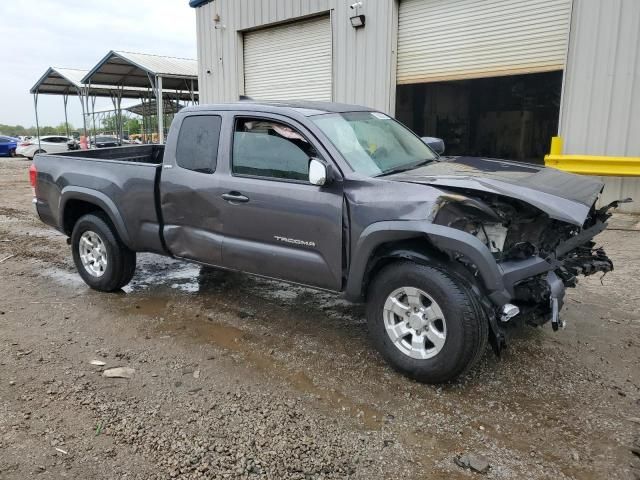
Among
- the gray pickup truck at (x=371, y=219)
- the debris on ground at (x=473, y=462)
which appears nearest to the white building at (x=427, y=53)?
the gray pickup truck at (x=371, y=219)

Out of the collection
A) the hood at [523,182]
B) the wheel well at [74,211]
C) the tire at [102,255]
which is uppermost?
the hood at [523,182]

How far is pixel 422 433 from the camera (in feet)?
9.98

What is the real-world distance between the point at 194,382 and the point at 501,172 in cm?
269

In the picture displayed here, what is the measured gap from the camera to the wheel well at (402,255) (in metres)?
3.50

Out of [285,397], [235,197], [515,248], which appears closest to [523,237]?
[515,248]

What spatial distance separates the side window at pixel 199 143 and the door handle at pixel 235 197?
32 centimetres

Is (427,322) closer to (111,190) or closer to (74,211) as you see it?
(111,190)

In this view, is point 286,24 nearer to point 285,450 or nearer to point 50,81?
point 285,450

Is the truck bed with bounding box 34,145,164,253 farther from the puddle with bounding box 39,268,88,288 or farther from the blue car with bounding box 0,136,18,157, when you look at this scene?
the blue car with bounding box 0,136,18,157

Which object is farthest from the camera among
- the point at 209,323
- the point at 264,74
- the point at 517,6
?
the point at 264,74

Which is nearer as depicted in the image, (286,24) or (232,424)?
(232,424)

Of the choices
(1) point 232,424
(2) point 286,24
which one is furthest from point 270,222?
(2) point 286,24

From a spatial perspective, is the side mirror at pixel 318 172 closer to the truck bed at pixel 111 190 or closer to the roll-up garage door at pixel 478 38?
the truck bed at pixel 111 190

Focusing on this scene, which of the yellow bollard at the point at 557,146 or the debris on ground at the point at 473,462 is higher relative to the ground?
the yellow bollard at the point at 557,146
